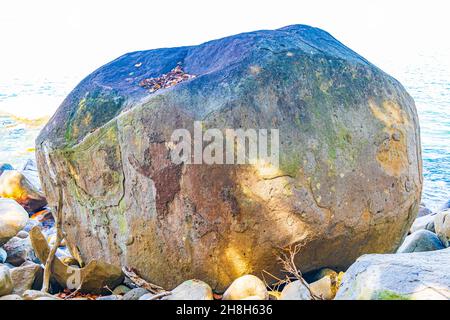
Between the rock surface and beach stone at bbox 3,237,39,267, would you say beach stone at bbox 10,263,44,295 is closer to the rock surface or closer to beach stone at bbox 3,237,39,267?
the rock surface

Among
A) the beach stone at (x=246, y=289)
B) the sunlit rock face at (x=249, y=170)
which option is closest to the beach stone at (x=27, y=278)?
the sunlit rock face at (x=249, y=170)

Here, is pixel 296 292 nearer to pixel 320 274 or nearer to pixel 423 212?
pixel 320 274

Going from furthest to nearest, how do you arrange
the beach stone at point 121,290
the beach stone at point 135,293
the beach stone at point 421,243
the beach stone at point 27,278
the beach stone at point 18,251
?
1. the beach stone at point 18,251
2. the beach stone at point 421,243
3. the beach stone at point 121,290
4. the beach stone at point 27,278
5. the beach stone at point 135,293

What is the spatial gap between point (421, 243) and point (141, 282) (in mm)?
2422

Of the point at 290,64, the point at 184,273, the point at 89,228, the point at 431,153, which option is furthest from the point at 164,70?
the point at 431,153

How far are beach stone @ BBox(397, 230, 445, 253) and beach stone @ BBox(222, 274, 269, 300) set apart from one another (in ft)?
5.21

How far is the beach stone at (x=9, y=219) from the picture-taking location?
4.61 m

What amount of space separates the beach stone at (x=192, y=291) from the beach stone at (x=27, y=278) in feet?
4.01

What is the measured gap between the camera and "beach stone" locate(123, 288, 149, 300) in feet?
10.6

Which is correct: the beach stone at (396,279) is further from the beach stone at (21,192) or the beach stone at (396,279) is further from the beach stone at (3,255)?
the beach stone at (21,192)

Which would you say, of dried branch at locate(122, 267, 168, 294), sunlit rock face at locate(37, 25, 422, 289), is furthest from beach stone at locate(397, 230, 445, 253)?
dried branch at locate(122, 267, 168, 294)

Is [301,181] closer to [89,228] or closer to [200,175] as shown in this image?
[200,175]

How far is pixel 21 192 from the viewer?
6934mm

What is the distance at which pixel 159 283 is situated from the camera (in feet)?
10.9
